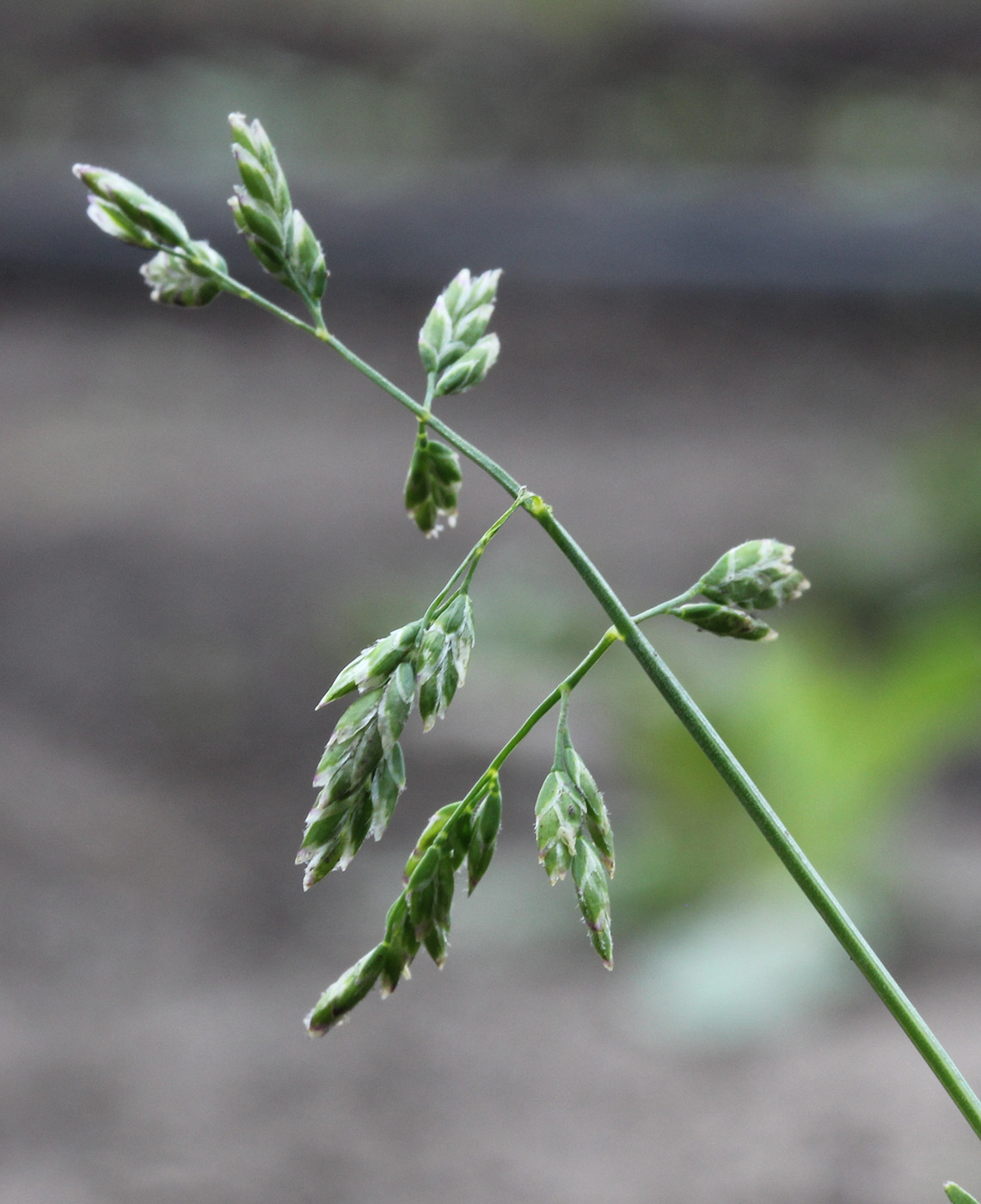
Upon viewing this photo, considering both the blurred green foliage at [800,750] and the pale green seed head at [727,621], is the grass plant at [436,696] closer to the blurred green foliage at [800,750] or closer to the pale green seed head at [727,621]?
the pale green seed head at [727,621]

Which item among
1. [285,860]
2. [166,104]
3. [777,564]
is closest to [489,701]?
[285,860]

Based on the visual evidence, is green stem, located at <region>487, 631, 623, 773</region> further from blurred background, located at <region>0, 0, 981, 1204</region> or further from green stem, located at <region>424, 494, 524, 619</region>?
blurred background, located at <region>0, 0, 981, 1204</region>

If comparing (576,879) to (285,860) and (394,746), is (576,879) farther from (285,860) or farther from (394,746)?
(285,860)

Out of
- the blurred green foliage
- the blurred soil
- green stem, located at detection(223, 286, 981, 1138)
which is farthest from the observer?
the blurred green foliage

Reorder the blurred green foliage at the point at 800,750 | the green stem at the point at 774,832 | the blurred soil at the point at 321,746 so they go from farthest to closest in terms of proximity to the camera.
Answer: the blurred green foliage at the point at 800,750
the blurred soil at the point at 321,746
the green stem at the point at 774,832

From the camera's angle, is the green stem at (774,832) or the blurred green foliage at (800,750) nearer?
the green stem at (774,832)

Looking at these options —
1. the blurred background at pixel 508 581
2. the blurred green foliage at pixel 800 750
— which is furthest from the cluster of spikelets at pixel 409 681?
the blurred green foliage at pixel 800 750

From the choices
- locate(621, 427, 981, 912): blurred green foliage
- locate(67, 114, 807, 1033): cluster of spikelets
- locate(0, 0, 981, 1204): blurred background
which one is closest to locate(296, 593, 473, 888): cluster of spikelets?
locate(67, 114, 807, 1033): cluster of spikelets
